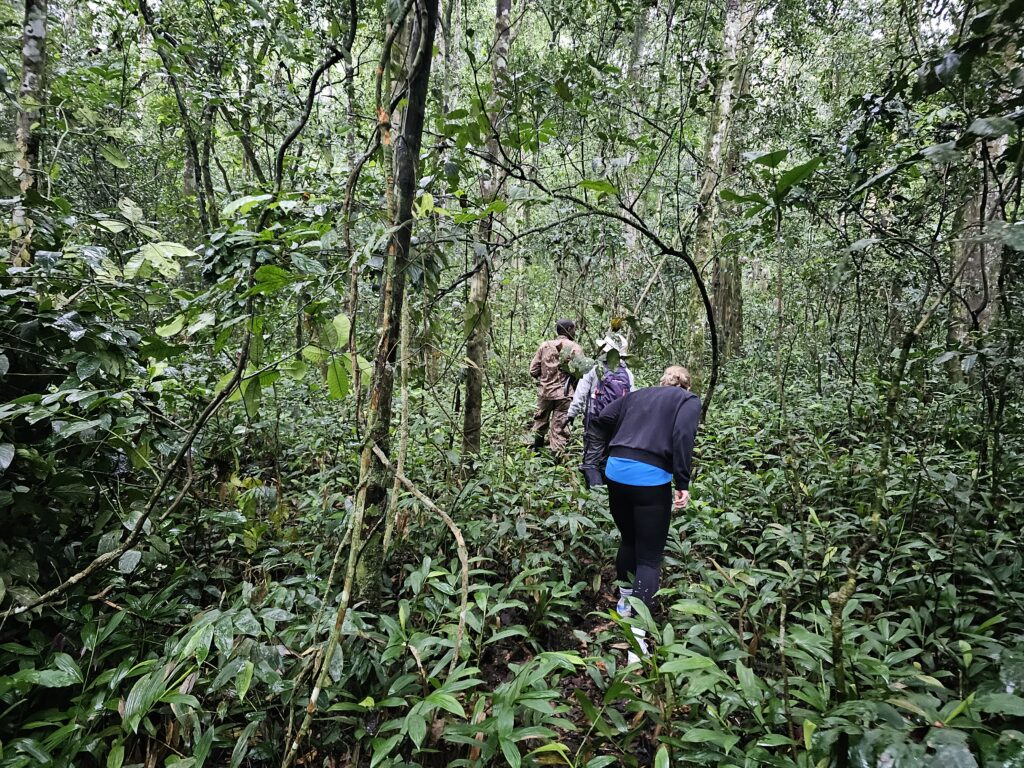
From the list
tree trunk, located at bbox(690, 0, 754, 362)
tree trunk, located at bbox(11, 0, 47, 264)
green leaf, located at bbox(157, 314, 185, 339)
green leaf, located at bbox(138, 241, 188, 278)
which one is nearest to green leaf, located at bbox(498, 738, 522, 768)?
green leaf, located at bbox(157, 314, 185, 339)

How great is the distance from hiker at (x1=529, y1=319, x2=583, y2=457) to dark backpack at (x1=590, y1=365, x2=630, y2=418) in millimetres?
1145

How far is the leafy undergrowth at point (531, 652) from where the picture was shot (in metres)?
1.94

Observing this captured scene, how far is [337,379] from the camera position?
196 centimetres

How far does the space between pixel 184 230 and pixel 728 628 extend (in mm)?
10093

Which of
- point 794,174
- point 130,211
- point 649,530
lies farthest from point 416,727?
point 130,211

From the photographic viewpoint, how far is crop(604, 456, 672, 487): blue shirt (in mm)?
3277

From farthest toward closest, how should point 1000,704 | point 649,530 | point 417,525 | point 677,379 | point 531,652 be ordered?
point 417,525
point 677,379
point 649,530
point 531,652
point 1000,704

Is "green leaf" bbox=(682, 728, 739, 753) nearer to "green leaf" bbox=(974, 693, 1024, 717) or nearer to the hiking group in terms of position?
"green leaf" bbox=(974, 693, 1024, 717)

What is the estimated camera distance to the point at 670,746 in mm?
2123

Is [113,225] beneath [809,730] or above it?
above

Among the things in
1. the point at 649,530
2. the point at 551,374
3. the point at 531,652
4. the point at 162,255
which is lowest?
the point at 531,652

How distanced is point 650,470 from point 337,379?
6.96ft

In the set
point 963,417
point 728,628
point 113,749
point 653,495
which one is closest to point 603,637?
point 728,628

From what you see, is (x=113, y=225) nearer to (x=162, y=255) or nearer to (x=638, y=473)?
(x=162, y=255)
